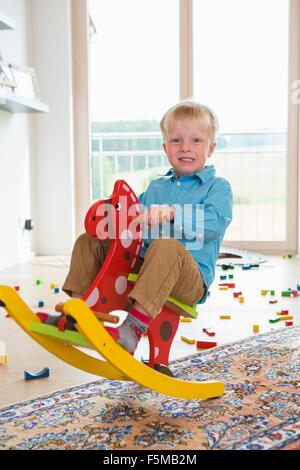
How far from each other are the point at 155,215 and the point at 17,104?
6.91ft

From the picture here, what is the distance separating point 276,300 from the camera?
7.73 feet

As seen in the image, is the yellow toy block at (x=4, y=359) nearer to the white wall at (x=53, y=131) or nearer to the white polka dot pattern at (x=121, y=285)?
the white polka dot pattern at (x=121, y=285)

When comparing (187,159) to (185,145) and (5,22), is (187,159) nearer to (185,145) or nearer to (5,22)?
(185,145)

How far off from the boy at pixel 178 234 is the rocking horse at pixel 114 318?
0.04 m

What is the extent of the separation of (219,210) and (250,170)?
114 inches

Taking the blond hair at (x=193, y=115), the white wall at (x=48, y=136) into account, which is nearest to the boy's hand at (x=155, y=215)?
the blond hair at (x=193, y=115)

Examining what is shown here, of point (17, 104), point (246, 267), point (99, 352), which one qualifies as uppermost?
point (17, 104)

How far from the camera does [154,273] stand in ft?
3.96

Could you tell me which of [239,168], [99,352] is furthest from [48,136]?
[99,352]

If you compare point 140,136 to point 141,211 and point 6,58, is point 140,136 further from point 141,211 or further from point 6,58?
point 141,211

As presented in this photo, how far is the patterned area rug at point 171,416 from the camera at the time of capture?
1051mm

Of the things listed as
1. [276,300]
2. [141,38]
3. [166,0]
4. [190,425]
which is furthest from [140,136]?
[190,425]

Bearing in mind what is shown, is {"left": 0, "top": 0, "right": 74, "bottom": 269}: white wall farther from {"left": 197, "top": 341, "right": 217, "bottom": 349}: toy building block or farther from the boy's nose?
the boy's nose

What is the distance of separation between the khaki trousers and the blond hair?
1.22ft
